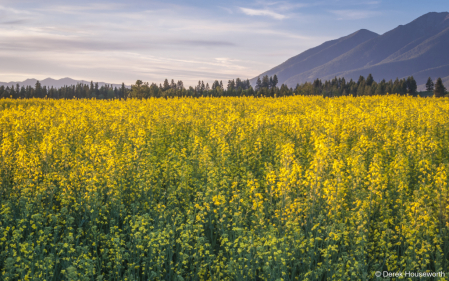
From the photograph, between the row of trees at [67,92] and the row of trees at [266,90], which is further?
the row of trees at [67,92]

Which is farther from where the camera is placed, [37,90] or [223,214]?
[37,90]

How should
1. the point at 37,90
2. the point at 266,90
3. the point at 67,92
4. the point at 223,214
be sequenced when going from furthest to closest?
the point at 67,92
the point at 37,90
the point at 266,90
the point at 223,214

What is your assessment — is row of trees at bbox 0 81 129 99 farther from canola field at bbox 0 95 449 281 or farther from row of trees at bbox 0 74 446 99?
canola field at bbox 0 95 449 281

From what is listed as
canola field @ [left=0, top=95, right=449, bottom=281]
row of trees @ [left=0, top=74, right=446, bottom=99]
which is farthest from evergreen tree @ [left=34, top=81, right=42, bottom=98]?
canola field @ [left=0, top=95, right=449, bottom=281]

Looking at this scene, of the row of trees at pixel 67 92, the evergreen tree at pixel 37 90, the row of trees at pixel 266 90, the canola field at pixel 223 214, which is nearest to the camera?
the canola field at pixel 223 214

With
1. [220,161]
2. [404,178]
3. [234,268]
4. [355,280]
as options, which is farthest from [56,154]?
[404,178]

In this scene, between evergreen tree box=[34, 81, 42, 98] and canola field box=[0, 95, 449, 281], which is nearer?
canola field box=[0, 95, 449, 281]

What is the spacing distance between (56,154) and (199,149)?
4.36 metres

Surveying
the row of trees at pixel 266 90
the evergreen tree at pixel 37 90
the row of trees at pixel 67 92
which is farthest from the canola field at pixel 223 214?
the evergreen tree at pixel 37 90

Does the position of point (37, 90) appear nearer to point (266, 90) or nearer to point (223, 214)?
point (266, 90)

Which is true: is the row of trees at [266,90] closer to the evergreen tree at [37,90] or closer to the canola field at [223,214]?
the evergreen tree at [37,90]

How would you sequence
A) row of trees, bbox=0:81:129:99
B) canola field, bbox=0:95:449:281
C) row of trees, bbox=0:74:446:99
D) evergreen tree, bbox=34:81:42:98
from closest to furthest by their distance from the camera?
canola field, bbox=0:95:449:281 < row of trees, bbox=0:74:446:99 < row of trees, bbox=0:81:129:99 < evergreen tree, bbox=34:81:42:98

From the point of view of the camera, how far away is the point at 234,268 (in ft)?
15.3

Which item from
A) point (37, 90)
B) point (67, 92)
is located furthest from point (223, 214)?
point (67, 92)
